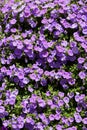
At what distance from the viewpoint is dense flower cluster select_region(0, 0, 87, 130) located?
3596 millimetres

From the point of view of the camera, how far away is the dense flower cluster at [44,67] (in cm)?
360

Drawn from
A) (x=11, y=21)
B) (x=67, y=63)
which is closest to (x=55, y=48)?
(x=67, y=63)

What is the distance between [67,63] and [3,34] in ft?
2.00

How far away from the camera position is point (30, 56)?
3.71 metres

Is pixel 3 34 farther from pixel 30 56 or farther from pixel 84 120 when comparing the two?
pixel 84 120

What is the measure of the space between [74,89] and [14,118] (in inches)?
20.2

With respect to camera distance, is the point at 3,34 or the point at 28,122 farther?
the point at 3,34

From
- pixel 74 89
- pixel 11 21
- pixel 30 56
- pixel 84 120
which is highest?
pixel 11 21

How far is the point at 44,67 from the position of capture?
3711 mm

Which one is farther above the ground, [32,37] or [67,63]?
[32,37]

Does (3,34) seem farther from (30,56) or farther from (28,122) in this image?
(28,122)

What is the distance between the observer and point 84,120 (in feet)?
11.7

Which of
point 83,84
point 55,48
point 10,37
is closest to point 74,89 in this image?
point 83,84

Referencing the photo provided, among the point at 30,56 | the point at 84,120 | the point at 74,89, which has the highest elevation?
the point at 30,56
